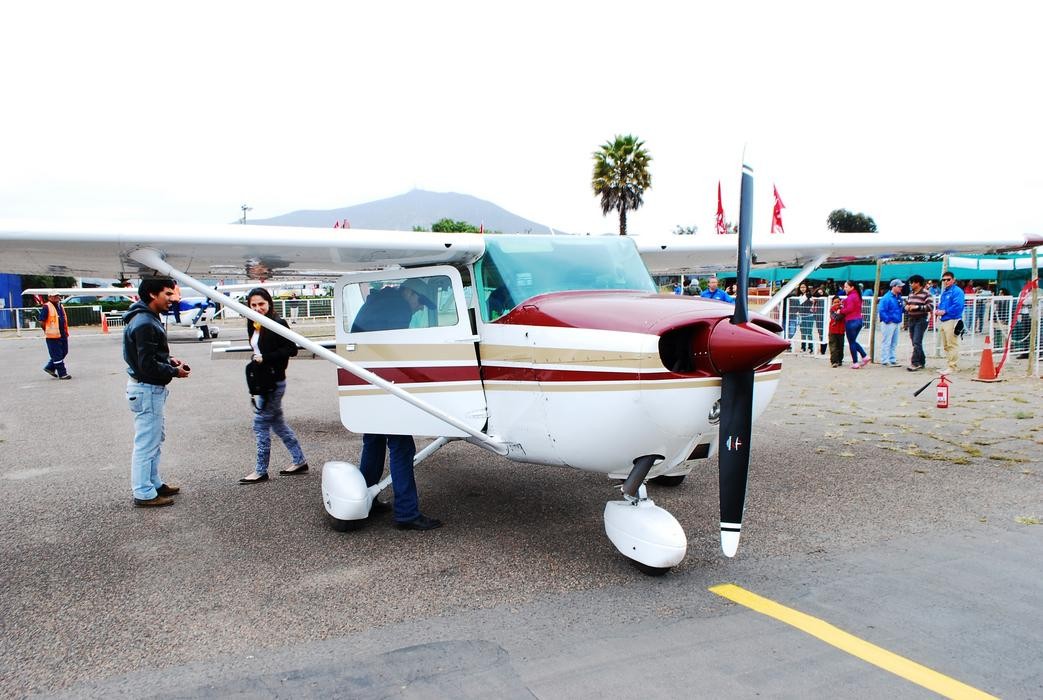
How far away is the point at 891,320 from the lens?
45.3 feet

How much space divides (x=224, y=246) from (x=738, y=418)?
3.43 metres

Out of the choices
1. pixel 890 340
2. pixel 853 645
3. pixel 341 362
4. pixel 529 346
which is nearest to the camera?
pixel 853 645

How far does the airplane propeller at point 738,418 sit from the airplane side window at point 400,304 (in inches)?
75.3

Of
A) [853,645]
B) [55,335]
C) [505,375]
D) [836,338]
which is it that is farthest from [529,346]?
[55,335]

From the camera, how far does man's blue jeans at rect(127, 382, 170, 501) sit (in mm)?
5547

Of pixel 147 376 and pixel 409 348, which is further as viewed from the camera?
pixel 147 376

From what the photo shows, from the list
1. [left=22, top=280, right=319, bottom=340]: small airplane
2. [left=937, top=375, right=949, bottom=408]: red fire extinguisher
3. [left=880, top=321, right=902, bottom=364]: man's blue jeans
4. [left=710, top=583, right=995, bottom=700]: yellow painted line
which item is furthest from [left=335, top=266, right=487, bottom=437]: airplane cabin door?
[left=22, top=280, right=319, bottom=340]: small airplane

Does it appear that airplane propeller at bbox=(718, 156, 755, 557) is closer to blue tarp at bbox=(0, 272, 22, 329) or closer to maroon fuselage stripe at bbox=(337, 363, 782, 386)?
maroon fuselage stripe at bbox=(337, 363, 782, 386)

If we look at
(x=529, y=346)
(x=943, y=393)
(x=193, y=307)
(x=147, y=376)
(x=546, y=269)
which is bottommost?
(x=943, y=393)

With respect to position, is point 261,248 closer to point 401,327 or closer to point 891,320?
point 401,327

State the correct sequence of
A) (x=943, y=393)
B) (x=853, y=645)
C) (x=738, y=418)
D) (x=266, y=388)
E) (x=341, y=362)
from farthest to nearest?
(x=943, y=393), (x=266, y=388), (x=341, y=362), (x=738, y=418), (x=853, y=645)

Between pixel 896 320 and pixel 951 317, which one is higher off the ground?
pixel 951 317

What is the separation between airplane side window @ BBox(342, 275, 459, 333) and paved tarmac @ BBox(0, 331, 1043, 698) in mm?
1476

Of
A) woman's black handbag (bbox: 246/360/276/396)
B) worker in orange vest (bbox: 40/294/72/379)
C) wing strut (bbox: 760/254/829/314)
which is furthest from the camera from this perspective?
worker in orange vest (bbox: 40/294/72/379)
